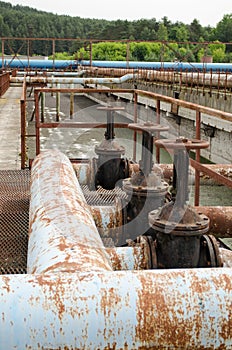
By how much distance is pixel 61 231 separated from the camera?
7.67 feet

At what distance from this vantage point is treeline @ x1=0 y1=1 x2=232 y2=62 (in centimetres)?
7312

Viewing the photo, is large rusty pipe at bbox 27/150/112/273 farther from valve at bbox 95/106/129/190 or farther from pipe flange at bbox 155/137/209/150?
valve at bbox 95/106/129/190

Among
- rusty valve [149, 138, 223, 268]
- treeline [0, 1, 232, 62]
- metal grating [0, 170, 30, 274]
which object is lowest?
metal grating [0, 170, 30, 274]

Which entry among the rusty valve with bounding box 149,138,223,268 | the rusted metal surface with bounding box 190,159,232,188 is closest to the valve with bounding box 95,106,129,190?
the rusted metal surface with bounding box 190,159,232,188

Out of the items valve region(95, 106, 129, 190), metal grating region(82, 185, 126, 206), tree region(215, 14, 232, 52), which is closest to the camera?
metal grating region(82, 185, 126, 206)

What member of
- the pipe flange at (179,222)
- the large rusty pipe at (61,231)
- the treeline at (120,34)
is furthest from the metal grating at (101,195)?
the treeline at (120,34)

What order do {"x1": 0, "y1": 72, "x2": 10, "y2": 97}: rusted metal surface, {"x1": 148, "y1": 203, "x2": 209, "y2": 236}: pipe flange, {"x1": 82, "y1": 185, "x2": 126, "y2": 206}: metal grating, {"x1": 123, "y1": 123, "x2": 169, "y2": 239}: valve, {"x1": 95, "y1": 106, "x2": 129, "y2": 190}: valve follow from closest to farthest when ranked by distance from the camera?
1. {"x1": 148, "y1": 203, "x2": 209, "y2": 236}: pipe flange
2. {"x1": 123, "y1": 123, "x2": 169, "y2": 239}: valve
3. {"x1": 82, "y1": 185, "x2": 126, "y2": 206}: metal grating
4. {"x1": 95, "y1": 106, "x2": 129, "y2": 190}: valve
5. {"x1": 0, "y1": 72, "x2": 10, "y2": 97}: rusted metal surface

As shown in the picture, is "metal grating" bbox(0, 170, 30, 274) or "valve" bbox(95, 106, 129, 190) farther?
"valve" bbox(95, 106, 129, 190)

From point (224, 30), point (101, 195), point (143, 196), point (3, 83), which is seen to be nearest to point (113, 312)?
point (143, 196)

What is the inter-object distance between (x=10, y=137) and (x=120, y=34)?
3473 inches

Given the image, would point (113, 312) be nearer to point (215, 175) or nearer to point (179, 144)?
point (179, 144)

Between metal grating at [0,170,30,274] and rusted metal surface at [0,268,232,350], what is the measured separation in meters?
1.21

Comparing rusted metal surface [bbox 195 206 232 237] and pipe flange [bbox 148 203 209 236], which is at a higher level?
pipe flange [bbox 148 203 209 236]

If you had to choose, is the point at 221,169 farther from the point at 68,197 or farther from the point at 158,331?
the point at 158,331
